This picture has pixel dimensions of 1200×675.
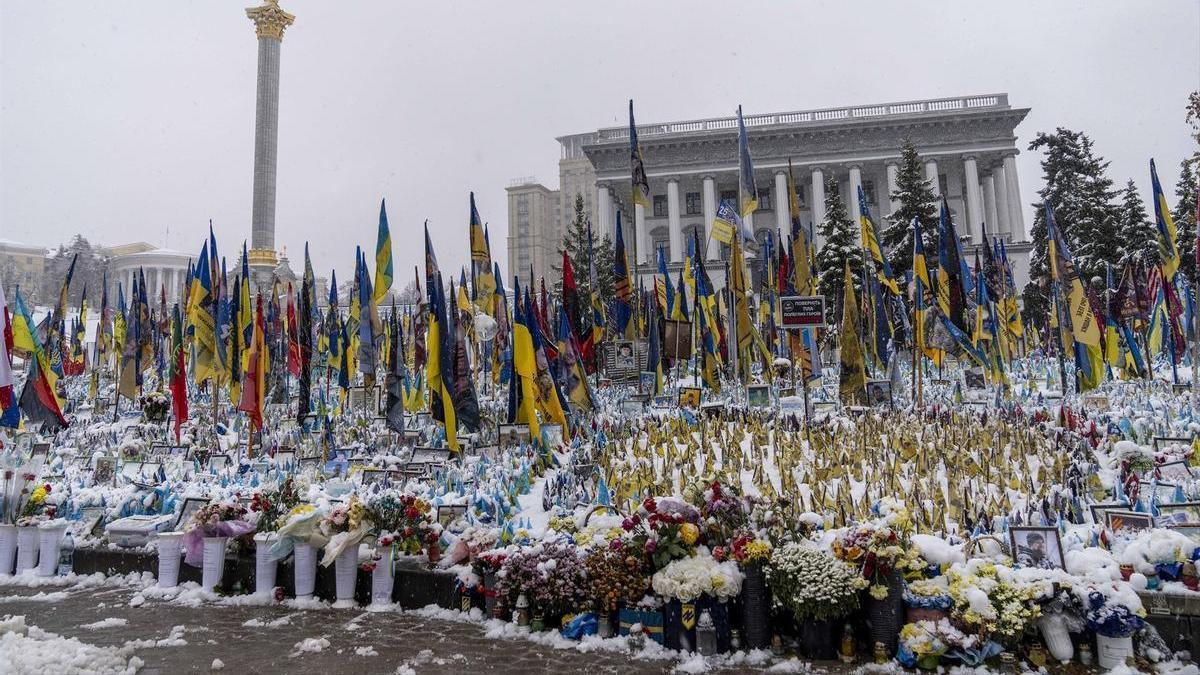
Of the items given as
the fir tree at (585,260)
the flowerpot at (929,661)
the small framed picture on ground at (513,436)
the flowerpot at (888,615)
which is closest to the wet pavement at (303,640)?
the flowerpot at (888,615)

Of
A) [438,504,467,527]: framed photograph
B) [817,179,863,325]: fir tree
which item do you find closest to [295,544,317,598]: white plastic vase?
[438,504,467,527]: framed photograph

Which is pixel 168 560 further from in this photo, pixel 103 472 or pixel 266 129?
pixel 266 129

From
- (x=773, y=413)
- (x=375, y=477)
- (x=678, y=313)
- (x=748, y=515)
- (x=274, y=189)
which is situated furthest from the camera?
(x=274, y=189)

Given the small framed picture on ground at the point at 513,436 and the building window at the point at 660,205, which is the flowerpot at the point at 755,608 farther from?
the building window at the point at 660,205

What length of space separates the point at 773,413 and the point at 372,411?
39.9 ft

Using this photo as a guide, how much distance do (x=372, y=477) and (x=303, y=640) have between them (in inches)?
166

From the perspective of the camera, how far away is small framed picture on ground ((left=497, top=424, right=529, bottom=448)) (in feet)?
41.3

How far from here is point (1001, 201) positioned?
51.8m

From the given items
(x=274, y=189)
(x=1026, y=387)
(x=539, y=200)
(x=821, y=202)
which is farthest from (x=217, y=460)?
(x=539, y=200)

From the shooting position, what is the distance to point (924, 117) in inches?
2013

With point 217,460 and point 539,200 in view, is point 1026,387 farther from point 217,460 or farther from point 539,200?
point 539,200

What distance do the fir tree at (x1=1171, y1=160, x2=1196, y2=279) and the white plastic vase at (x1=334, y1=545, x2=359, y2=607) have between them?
3060 centimetres

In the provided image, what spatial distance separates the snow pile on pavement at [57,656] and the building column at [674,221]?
4936 centimetres

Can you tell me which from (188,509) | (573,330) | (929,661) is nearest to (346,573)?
(188,509)
